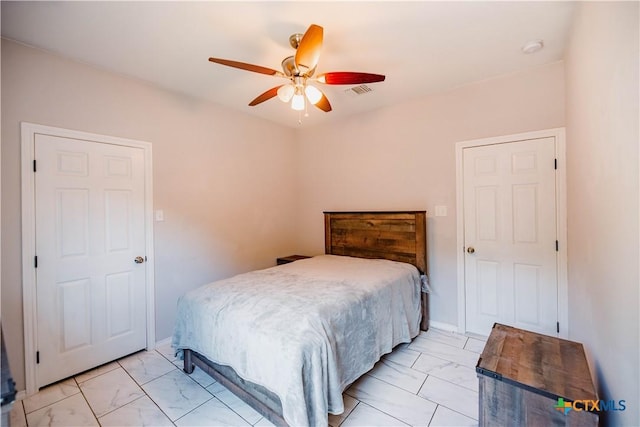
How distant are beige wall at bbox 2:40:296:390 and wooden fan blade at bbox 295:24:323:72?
1874 millimetres

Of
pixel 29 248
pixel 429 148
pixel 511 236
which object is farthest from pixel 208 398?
pixel 429 148

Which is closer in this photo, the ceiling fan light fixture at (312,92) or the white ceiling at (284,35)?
the white ceiling at (284,35)

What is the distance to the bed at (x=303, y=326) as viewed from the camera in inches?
61.0

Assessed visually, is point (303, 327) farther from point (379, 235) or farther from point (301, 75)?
point (379, 235)

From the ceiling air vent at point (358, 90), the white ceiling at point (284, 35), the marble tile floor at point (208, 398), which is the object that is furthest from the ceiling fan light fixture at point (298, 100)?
the marble tile floor at point (208, 398)

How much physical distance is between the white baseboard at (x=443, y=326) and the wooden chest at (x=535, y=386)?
155cm

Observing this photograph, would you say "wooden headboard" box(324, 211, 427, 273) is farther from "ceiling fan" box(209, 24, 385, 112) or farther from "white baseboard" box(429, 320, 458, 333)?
"ceiling fan" box(209, 24, 385, 112)

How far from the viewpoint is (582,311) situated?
6.23ft

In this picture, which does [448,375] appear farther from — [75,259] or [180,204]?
[75,259]

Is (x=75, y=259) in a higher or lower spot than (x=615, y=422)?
higher

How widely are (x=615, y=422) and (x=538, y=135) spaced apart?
→ 7.60ft

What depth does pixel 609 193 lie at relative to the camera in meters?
1.22

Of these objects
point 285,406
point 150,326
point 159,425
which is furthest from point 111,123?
point 285,406

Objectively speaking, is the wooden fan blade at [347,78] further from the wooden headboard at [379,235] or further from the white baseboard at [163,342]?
the white baseboard at [163,342]
